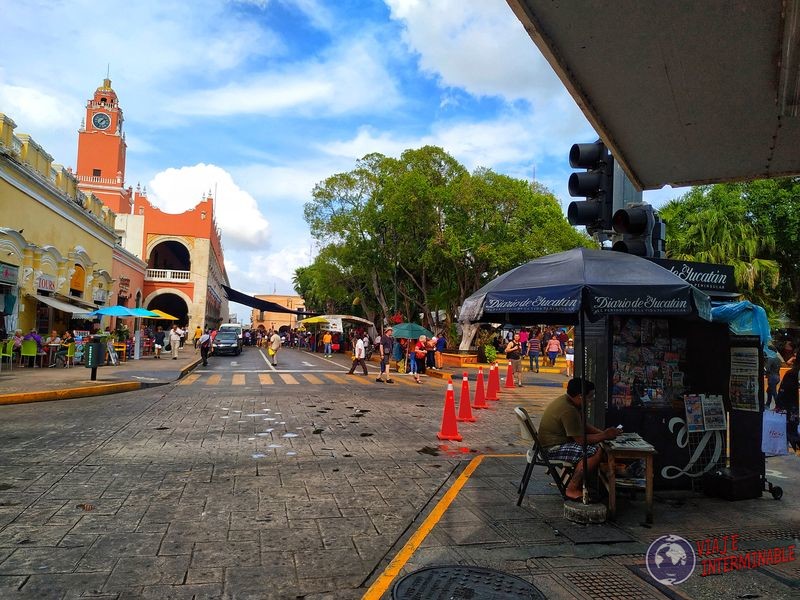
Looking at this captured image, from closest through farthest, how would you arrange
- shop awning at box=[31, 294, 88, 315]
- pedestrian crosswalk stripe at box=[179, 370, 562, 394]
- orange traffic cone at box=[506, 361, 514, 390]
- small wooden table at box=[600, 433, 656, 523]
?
small wooden table at box=[600, 433, 656, 523] → pedestrian crosswalk stripe at box=[179, 370, 562, 394] → orange traffic cone at box=[506, 361, 514, 390] → shop awning at box=[31, 294, 88, 315]

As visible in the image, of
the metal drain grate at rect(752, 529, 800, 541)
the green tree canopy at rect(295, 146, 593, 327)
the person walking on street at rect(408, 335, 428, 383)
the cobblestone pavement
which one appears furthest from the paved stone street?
the green tree canopy at rect(295, 146, 593, 327)

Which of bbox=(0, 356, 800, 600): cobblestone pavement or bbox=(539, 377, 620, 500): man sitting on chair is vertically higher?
bbox=(539, 377, 620, 500): man sitting on chair

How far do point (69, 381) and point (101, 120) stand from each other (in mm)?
45362

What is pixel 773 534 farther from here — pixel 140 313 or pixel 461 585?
pixel 140 313

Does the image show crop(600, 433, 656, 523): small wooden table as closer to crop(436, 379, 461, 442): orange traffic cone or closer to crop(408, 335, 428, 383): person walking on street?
crop(436, 379, 461, 442): orange traffic cone

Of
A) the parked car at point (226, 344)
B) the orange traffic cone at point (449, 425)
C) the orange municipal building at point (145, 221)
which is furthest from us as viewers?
the orange municipal building at point (145, 221)

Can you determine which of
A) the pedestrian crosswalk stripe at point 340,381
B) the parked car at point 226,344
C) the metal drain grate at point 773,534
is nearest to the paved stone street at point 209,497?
the metal drain grate at point 773,534

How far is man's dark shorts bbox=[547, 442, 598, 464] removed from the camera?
5.09 meters

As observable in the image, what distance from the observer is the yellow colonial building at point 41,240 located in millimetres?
18422

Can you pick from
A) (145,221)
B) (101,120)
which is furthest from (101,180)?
(145,221)

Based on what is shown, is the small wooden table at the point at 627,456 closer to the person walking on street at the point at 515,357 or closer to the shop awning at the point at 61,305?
the person walking on street at the point at 515,357

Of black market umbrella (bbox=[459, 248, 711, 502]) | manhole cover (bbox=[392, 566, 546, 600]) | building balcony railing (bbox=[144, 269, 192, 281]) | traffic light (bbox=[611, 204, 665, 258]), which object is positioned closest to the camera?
manhole cover (bbox=[392, 566, 546, 600])

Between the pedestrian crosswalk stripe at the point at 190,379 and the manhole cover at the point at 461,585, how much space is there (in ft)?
46.2

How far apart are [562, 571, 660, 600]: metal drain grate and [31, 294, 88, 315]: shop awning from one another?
22.3m
